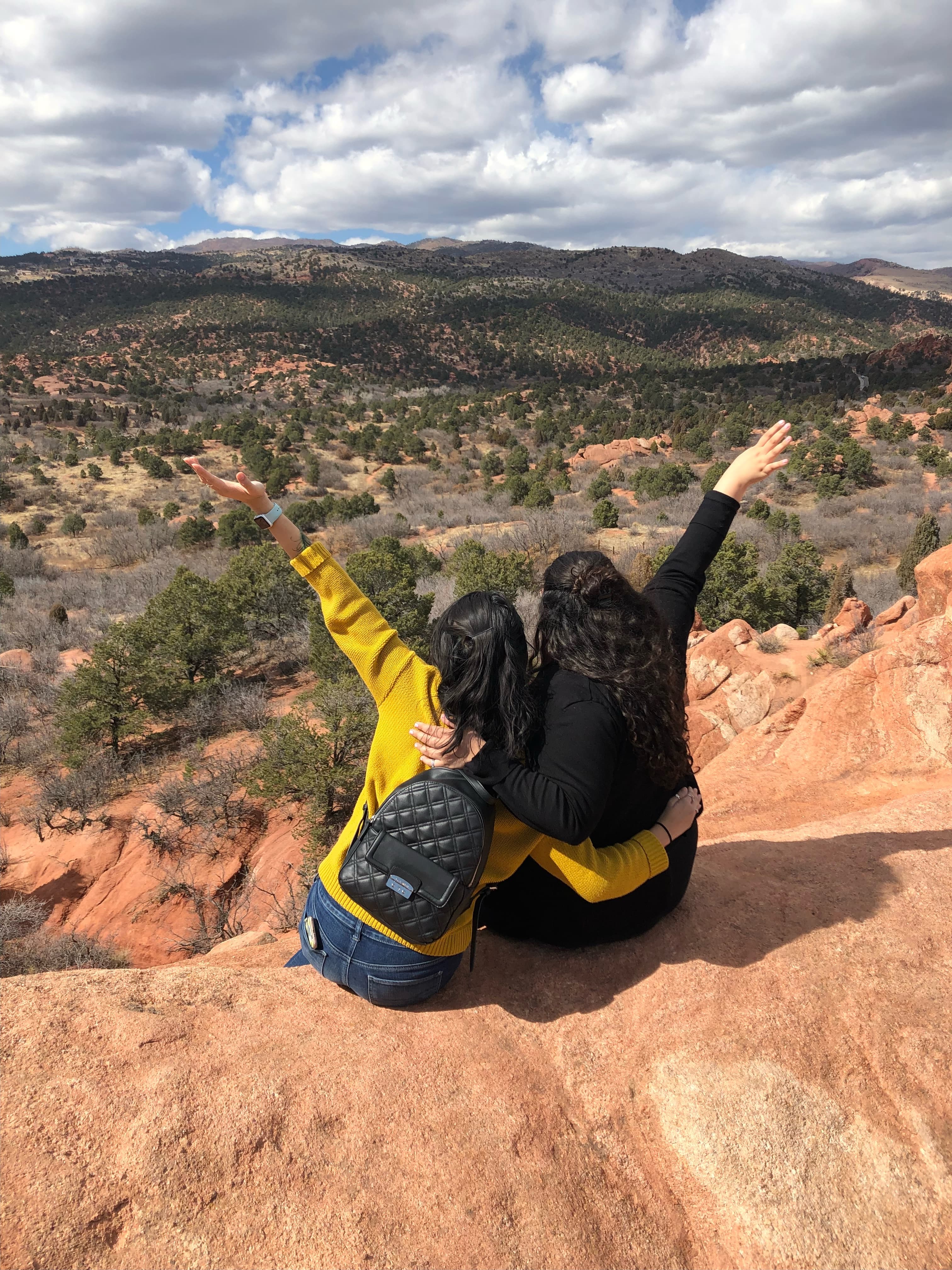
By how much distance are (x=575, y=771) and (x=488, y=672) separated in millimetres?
362

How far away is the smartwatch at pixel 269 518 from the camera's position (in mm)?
2467

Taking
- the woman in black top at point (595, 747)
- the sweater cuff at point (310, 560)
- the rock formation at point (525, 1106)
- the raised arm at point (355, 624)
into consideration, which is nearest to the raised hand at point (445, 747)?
the woman in black top at point (595, 747)

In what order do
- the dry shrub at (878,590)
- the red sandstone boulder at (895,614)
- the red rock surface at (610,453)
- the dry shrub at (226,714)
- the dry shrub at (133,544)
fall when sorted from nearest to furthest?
the red sandstone boulder at (895,614), the dry shrub at (226,714), the dry shrub at (878,590), the dry shrub at (133,544), the red rock surface at (610,453)

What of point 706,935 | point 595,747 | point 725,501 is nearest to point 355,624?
point 595,747

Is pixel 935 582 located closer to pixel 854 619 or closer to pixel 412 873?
pixel 854 619

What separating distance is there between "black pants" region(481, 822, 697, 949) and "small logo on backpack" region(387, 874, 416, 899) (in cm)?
69

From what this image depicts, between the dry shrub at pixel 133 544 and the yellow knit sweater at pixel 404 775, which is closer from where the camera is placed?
the yellow knit sweater at pixel 404 775

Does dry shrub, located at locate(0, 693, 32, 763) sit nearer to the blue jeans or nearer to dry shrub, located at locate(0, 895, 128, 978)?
dry shrub, located at locate(0, 895, 128, 978)

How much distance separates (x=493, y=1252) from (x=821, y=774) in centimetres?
484

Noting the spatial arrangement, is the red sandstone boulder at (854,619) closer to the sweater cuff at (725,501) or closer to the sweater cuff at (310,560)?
the sweater cuff at (725,501)

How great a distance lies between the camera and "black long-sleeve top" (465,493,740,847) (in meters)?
1.81

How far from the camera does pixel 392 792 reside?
1.97 m

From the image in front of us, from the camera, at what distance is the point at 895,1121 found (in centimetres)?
195

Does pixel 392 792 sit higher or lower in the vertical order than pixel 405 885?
higher
